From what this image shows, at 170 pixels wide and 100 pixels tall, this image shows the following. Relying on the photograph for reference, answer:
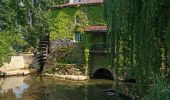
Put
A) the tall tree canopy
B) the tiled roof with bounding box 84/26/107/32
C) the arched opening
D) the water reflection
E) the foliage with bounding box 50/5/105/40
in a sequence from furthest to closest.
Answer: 1. the tall tree canopy
2. the foliage with bounding box 50/5/105/40
3. the arched opening
4. the tiled roof with bounding box 84/26/107/32
5. the water reflection

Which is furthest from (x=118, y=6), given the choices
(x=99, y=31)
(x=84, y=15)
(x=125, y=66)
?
(x=84, y=15)

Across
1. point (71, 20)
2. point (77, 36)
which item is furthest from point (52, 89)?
point (71, 20)

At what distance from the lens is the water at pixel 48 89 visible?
23297 mm

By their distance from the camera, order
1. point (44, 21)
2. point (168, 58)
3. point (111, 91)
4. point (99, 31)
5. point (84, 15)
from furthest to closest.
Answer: point (44, 21) → point (84, 15) → point (99, 31) → point (111, 91) → point (168, 58)

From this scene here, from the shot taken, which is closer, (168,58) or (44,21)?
(168,58)

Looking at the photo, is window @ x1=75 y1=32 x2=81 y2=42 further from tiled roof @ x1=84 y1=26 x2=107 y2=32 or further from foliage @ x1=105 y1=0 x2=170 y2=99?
foliage @ x1=105 y1=0 x2=170 y2=99

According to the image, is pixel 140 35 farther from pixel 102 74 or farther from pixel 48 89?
pixel 102 74

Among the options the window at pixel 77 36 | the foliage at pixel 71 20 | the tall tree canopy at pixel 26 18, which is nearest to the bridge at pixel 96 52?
the foliage at pixel 71 20

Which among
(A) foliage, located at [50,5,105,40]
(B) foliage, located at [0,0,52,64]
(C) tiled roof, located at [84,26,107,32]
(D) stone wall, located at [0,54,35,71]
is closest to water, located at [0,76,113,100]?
(D) stone wall, located at [0,54,35,71]

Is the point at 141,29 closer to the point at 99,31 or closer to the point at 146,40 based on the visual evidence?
the point at 146,40

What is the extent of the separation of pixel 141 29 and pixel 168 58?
1083 millimetres

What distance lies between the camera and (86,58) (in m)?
31.5

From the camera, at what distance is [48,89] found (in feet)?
86.2

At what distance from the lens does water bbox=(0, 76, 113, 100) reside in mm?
23297
